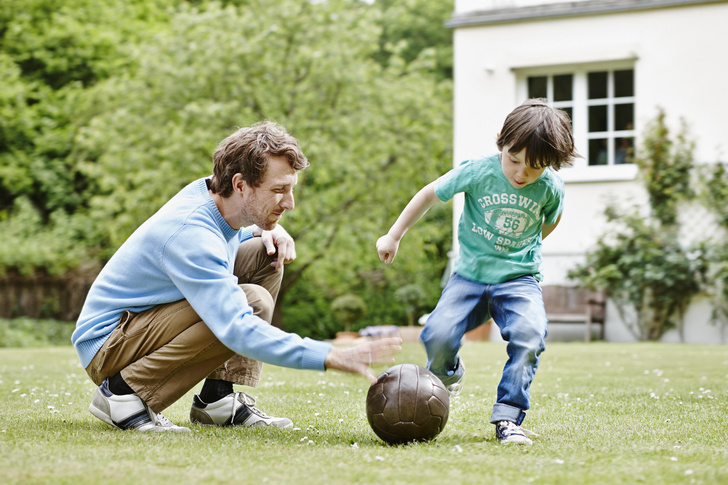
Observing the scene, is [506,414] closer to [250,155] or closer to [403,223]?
[403,223]

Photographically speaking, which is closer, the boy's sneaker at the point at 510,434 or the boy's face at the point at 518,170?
the boy's sneaker at the point at 510,434

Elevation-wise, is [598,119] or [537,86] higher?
[537,86]

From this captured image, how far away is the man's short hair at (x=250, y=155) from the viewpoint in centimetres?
375

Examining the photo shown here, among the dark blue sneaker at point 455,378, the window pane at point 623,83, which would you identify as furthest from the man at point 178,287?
the window pane at point 623,83

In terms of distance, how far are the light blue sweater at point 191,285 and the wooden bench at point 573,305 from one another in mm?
10604

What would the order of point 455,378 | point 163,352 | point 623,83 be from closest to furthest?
point 163,352 < point 455,378 < point 623,83

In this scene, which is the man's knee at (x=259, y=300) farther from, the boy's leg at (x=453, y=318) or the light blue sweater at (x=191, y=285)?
the boy's leg at (x=453, y=318)

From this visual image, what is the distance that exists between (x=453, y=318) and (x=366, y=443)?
0.89 m

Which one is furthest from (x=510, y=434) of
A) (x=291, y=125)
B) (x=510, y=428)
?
(x=291, y=125)

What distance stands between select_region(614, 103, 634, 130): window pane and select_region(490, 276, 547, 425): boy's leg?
1095 centimetres

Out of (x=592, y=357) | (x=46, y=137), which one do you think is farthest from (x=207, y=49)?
(x=592, y=357)

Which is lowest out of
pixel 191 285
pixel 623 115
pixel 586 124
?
pixel 191 285

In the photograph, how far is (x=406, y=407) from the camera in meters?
3.64

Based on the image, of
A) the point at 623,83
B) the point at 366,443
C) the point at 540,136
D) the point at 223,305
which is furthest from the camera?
the point at 623,83
